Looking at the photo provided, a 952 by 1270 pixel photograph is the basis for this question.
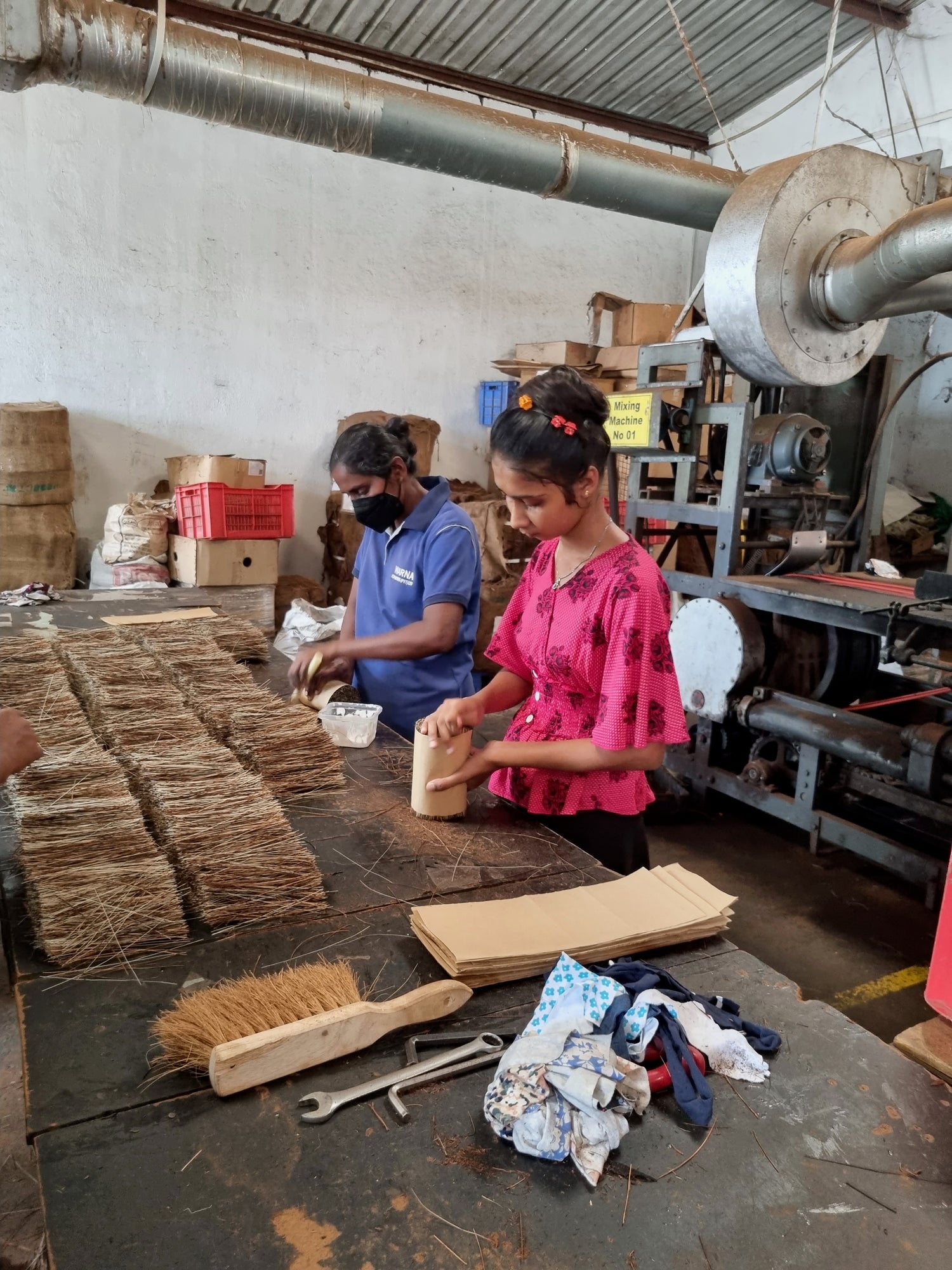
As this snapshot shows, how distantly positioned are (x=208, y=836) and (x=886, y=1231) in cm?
107

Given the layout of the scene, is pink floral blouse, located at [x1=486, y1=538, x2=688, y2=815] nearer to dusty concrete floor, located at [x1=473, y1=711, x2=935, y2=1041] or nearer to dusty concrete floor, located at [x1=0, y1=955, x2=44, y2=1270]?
dusty concrete floor, located at [x1=0, y1=955, x2=44, y2=1270]

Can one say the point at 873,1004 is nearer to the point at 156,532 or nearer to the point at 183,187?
the point at 156,532

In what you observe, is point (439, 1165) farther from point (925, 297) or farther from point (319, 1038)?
Result: point (925, 297)

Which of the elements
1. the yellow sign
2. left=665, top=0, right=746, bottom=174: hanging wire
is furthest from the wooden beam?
the yellow sign

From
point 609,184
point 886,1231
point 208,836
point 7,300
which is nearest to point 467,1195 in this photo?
point 886,1231

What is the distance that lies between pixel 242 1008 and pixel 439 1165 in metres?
0.32

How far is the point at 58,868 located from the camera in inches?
53.6

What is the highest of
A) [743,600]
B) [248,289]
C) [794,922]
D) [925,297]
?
[248,289]

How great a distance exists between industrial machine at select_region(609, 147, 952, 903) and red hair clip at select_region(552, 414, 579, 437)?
1.36m

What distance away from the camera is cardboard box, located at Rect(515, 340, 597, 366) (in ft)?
20.7

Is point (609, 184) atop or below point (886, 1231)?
atop

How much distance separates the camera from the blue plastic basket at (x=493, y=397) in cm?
665

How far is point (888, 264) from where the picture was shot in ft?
8.29

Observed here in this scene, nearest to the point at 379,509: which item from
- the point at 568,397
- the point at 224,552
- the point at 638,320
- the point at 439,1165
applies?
the point at 568,397
